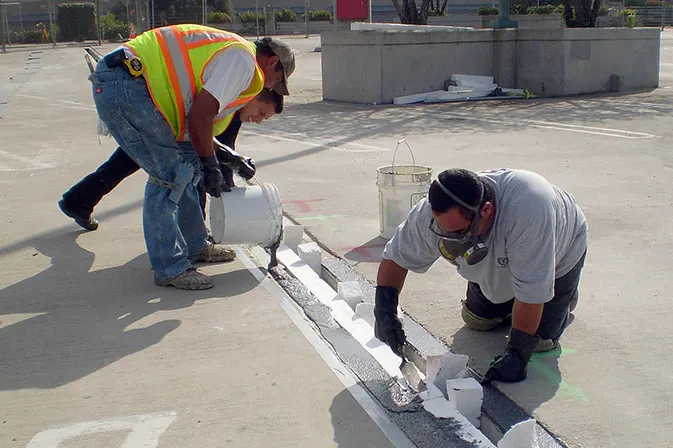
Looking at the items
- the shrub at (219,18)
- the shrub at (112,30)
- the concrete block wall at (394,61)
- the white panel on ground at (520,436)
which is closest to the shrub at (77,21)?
the shrub at (112,30)

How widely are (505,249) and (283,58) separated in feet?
6.48

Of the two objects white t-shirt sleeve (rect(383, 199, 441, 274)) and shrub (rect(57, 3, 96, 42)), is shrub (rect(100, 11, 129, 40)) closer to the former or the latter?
shrub (rect(57, 3, 96, 42))

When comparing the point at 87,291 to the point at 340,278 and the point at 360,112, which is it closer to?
the point at 340,278

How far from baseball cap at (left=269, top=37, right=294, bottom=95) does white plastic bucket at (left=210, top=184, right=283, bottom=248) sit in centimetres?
70

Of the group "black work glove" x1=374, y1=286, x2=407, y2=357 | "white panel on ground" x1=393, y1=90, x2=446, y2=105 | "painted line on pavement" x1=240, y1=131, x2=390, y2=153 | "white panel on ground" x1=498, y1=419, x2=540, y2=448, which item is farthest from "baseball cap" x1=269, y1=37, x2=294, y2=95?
"white panel on ground" x1=393, y1=90, x2=446, y2=105

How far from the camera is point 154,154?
461cm

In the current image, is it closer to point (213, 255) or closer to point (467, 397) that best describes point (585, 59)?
point (213, 255)

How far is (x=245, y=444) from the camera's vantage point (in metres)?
3.01

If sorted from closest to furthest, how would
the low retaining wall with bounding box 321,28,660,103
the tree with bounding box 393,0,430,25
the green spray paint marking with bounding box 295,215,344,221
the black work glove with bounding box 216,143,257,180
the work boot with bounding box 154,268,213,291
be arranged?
the work boot with bounding box 154,268,213,291 → the black work glove with bounding box 216,143,257,180 → the green spray paint marking with bounding box 295,215,344,221 → the low retaining wall with bounding box 321,28,660,103 → the tree with bounding box 393,0,430,25

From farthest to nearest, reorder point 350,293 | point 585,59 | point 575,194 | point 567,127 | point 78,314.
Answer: point 585,59
point 567,127
point 575,194
point 350,293
point 78,314

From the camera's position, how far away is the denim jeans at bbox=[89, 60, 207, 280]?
4.48 meters

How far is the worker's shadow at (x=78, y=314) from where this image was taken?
3742 millimetres

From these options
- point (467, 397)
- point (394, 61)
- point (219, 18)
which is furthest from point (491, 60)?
point (219, 18)

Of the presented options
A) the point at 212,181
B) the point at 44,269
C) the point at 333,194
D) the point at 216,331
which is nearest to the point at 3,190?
the point at 44,269
